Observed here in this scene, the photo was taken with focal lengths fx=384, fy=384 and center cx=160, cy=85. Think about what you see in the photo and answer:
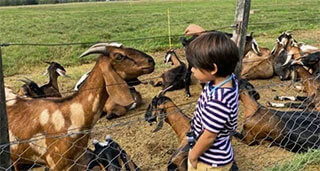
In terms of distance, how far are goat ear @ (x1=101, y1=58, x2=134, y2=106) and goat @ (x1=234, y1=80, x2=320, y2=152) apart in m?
2.21

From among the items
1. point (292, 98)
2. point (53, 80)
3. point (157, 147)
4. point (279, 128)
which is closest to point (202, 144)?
point (157, 147)

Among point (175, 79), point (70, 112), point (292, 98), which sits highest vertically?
point (70, 112)

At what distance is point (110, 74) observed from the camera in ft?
12.3

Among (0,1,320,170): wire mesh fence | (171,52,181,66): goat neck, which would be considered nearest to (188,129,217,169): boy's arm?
(0,1,320,170): wire mesh fence

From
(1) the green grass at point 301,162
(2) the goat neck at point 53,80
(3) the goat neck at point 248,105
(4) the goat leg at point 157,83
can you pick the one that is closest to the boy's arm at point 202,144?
(1) the green grass at point 301,162

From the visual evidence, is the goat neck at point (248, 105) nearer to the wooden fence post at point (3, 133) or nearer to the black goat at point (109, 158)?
the black goat at point (109, 158)

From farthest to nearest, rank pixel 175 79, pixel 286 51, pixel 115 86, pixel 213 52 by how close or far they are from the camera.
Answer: pixel 286 51
pixel 175 79
pixel 115 86
pixel 213 52

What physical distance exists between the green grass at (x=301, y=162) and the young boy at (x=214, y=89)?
2.06 meters

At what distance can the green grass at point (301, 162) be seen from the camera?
4.30 meters

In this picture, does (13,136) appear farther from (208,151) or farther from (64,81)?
(64,81)

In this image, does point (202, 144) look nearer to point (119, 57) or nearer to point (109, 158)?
point (119, 57)

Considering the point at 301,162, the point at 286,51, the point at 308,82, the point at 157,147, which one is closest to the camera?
the point at 301,162

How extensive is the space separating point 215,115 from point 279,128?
10.7ft

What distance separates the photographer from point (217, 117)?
237 centimetres
